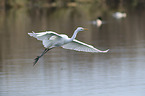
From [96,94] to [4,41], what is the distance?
14416mm

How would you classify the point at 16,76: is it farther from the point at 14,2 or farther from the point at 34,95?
the point at 14,2

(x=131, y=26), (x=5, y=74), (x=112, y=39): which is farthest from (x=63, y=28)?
(x=5, y=74)

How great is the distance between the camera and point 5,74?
1703 cm

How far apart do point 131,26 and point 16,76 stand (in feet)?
62.3

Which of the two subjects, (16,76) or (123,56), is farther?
(123,56)

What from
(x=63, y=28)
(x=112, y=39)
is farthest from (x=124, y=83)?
(x=63, y=28)

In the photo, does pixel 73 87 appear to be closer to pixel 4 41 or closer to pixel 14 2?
pixel 4 41

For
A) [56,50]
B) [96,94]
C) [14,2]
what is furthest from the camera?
[14,2]

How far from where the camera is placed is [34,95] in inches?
541

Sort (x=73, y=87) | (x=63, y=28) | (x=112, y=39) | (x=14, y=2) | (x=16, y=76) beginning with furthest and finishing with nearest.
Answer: (x=14, y=2), (x=63, y=28), (x=112, y=39), (x=16, y=76), (x=73, y=87)

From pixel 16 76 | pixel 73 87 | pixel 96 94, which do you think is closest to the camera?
pixel 96 94

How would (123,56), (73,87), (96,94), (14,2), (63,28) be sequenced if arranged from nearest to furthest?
(96,94), (73,87), (123,56), (63,28), (14,2)

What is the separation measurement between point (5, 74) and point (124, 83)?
4.69 metres

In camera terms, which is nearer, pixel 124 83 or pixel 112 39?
pixel 124 83
